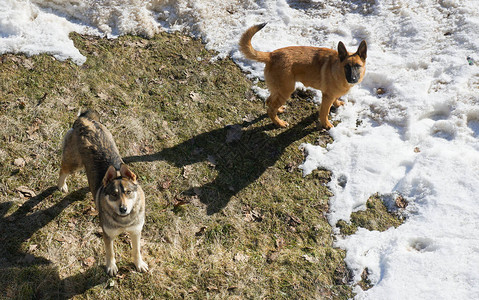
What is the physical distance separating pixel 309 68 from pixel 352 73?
2.54ft

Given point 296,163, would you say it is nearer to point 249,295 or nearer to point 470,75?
point 249,295

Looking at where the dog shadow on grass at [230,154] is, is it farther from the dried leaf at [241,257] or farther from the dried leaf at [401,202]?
the dried leaf at [401,202]

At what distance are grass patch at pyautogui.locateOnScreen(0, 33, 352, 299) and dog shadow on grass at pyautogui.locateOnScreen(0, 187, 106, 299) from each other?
0.04 feet

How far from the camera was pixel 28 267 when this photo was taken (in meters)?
4.51

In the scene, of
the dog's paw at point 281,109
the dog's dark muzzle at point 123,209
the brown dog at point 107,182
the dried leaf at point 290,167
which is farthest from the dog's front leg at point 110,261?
the dog's paw at point 281,109

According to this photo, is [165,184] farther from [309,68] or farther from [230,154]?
[309,68]

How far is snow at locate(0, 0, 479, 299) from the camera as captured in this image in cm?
511

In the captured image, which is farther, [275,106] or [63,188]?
[275,106]

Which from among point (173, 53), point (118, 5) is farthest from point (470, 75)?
point (118, 5)

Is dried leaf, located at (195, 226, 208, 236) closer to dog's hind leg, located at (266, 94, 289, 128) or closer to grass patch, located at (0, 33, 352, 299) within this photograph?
grass patch, located at (0, 33, 352, 299)

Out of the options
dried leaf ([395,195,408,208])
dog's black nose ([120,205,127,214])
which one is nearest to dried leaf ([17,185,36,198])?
dog's black nose ([120,205,127,214])

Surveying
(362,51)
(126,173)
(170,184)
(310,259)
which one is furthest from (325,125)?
(126,173)

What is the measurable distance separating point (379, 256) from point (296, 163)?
2.07m

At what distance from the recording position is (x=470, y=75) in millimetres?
7418
